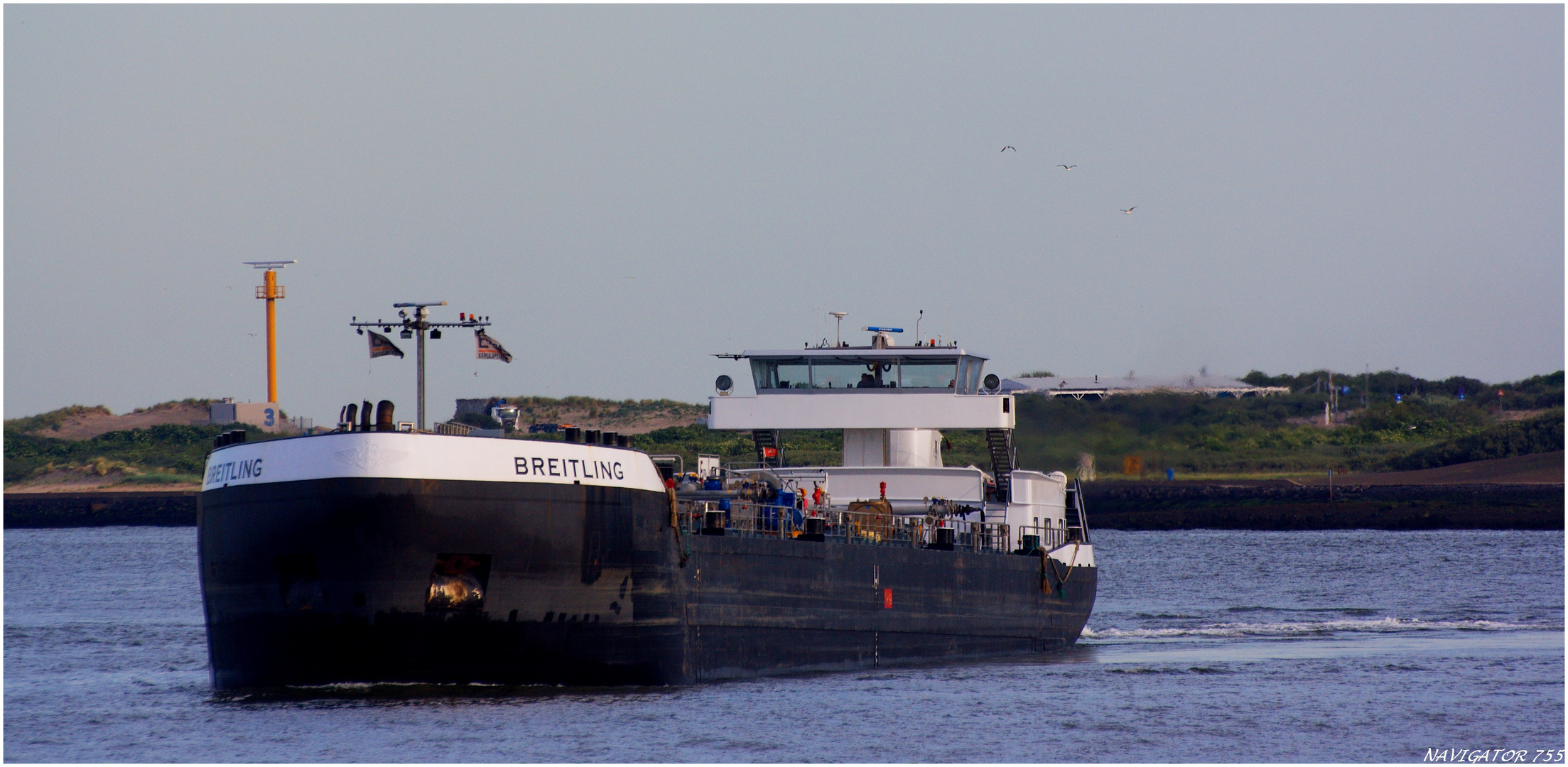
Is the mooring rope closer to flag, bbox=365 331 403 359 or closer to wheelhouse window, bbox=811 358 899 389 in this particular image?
wheelhouse window, bbox=811 358 899 389

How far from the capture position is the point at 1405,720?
22.8 meters

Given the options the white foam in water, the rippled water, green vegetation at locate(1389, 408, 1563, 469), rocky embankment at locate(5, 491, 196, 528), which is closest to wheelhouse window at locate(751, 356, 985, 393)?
the rippled water

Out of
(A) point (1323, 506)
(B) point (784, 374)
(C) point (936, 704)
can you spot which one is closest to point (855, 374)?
(B) point (784, 374)

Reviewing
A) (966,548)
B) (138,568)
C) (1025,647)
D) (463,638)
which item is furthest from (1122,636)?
(138,568)

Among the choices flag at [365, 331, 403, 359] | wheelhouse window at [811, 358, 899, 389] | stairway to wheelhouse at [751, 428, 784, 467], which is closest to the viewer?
flag at [365, 331, 403, 359]

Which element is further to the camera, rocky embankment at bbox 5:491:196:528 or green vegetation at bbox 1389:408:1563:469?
rocky embankment at bbox 5:491:196:528

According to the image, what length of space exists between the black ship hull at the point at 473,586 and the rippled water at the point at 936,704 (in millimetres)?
442

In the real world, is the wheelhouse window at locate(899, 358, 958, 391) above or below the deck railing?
above

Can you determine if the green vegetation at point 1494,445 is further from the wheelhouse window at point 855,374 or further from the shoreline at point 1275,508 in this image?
the wheelhouse window at point 855,374

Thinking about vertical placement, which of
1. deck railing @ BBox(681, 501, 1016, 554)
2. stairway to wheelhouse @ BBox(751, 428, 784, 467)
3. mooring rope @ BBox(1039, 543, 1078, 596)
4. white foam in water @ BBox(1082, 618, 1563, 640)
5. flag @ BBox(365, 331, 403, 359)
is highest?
flag @ BBox(365, 331, 403, 359)

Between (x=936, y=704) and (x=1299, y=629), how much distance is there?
650 inches

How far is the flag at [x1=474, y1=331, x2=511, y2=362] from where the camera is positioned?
81.9ft

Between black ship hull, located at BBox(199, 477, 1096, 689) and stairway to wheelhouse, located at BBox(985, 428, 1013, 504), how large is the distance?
363 inches

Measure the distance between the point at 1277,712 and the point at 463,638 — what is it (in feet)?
38.0
